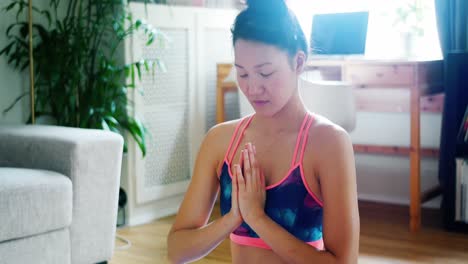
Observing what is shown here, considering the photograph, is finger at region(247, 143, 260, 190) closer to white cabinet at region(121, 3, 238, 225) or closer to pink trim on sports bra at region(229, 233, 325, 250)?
pink trim on sports bra at region(229, 233, 325, 250)

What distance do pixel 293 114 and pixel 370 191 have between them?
127 inches

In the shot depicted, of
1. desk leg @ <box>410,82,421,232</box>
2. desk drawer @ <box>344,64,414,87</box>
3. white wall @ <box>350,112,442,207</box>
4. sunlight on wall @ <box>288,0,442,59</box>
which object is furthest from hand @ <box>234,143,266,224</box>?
white wall @ <box>350,112,442,207</box>

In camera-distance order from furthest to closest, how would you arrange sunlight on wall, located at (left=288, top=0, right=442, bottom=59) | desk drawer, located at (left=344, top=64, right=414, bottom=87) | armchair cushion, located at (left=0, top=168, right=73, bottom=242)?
sunlight on wall, located at (left=288, top=0, right=442, bottom=59), desk drawer, located at (left=344, top=64, right=414, bottom=87), armchair cushion, located at (left=0, top=168, right=73, bottom=242)

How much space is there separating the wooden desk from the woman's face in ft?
7.58

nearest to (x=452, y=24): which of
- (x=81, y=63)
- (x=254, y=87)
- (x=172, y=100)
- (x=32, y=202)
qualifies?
(x=172, y=100)

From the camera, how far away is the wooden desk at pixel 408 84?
11.3 ft

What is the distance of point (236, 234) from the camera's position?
3.86ft

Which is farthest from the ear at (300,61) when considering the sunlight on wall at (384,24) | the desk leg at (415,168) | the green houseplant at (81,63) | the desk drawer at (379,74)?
the sunlight on wall at (384,24)

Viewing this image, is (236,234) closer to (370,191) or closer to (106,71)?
(106,71)

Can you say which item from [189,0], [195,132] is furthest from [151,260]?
[189,0]

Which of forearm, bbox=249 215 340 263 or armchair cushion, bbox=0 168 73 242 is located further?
armchair cushion, bbox=0 168 73 242

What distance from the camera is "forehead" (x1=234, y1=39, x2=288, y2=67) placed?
111 cm

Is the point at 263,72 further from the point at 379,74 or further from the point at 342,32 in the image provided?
the point at 342,32

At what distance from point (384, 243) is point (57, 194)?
156cm
